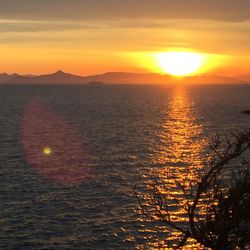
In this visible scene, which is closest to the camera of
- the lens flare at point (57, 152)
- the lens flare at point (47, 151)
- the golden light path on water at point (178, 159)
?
the golden light path on water at point (178, 159)

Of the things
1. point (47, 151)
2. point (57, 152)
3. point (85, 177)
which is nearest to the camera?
point (85, 177)

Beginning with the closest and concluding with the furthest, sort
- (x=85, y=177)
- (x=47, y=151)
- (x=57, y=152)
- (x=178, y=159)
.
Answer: (x=85, y=177) → (x=178, y=159) → (x=57, y=152) → (x=47, y=151)

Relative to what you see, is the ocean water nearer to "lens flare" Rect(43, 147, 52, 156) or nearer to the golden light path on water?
"lens flare" Rect(43, 147, 52, 156)

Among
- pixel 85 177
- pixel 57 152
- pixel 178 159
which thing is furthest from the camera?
pixel 57 152

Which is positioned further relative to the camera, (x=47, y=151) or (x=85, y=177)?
(x=47, y=151)

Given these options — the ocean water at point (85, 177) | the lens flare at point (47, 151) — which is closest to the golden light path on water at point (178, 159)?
the ocean water at point (85, 177)

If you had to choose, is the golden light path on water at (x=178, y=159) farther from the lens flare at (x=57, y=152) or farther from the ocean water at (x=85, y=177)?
the lens flare at (x=57, y=152)

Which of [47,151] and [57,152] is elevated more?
[47,151]

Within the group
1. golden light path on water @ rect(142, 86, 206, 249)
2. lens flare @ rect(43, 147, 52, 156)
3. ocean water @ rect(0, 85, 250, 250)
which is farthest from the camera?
lens flare @ rect(43, 147, 52, 156)

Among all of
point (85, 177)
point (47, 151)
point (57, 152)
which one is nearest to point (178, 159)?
point (85, 177)

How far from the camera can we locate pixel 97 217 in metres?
51.7

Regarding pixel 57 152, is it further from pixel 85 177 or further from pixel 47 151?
pixel 85 177

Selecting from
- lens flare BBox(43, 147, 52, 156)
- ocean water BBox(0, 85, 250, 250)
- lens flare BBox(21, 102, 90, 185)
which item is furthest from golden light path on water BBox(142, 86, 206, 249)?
lens flare BBox(43, 147, 52, 156)

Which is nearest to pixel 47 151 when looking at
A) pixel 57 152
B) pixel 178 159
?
pixel 57 152
